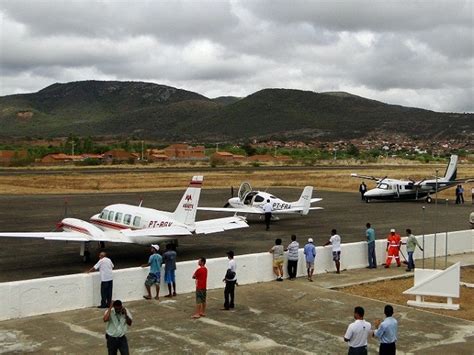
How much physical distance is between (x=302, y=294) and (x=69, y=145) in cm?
13131

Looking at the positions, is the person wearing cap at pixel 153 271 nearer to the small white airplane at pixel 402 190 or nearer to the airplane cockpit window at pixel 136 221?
the airplane cockpit window at pixel 136 221

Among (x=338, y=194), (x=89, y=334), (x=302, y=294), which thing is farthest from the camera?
(x=338, y=194)

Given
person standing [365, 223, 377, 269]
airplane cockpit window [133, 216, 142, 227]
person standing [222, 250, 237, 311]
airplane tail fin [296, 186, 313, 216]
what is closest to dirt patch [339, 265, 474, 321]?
person standing [365, 223, 377, 269]

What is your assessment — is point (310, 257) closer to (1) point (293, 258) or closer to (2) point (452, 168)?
(1) point (293, 258)

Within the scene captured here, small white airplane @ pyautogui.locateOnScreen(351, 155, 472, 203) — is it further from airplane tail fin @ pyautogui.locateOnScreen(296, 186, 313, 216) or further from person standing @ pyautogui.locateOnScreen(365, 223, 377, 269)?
person standing @ pyautogui.locateOnScreen(365, 223, 377, 269)

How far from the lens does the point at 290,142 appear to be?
19450cm

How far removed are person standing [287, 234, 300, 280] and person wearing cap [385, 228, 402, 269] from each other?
A: 4095 mm

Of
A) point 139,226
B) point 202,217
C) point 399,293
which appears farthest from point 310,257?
point 202,217

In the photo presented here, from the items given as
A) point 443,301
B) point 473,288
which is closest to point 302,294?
point 443,301

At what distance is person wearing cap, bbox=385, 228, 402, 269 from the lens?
20.7 metres

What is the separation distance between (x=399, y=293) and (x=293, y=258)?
323 centimetres

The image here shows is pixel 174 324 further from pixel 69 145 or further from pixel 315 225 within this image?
pixel 69 145

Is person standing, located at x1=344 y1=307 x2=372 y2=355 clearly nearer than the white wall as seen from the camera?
Yes

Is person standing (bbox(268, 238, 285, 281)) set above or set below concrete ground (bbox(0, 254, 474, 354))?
above
